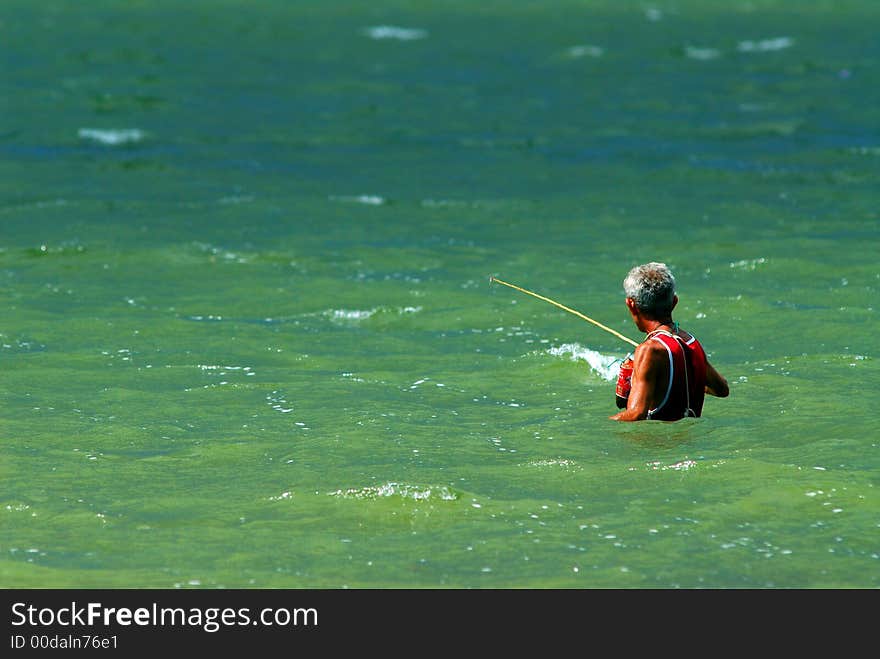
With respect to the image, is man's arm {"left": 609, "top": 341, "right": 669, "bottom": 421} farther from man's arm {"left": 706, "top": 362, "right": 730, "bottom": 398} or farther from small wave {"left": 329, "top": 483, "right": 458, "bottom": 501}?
small wave {"left": 329, "top": 483, "right": 458, "bottom": 501}

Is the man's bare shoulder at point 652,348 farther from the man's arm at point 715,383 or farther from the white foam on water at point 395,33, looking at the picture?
the white foam on water at point 395,33

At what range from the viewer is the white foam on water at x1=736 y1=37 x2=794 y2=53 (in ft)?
111

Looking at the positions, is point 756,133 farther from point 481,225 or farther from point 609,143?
point 481,225

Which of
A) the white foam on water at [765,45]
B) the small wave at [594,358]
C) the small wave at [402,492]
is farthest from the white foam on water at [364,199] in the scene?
the white foam on water at [765,45]

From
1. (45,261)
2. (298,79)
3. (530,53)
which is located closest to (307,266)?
(45,261)

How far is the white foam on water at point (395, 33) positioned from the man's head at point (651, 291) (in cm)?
2723

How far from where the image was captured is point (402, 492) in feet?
23.9

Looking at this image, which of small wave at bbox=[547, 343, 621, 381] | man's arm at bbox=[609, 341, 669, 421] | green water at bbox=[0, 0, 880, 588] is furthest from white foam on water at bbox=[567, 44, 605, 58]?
man's arm at bbox=[609, 341, 669, 421]

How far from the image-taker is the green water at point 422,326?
682 centimetres

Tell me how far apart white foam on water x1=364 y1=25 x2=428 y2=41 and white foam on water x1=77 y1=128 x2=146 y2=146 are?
485 inches

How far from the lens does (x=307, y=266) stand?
556 inches

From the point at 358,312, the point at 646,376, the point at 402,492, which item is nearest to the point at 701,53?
the point at 358,312
